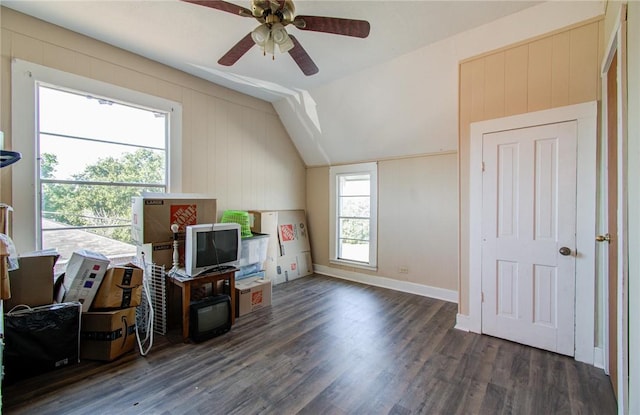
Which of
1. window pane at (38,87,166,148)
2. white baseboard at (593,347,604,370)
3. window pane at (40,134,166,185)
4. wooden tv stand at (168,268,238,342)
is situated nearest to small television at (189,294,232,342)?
wooden tv stand at (168,268,238,342)

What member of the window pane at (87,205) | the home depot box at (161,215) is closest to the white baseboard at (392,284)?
the home depot box at (161,215)

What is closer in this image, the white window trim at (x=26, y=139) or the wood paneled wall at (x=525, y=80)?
the wood paneled wall at (x=525, y=80)

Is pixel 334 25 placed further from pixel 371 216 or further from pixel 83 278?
pixel 371 216

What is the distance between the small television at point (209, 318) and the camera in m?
2.64

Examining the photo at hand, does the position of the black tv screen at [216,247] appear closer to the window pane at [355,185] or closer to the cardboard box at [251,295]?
the cardboard box at [251,295]

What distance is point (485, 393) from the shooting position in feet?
6.38

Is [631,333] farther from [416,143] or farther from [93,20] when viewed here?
[93,20]

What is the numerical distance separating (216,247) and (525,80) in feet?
11.1

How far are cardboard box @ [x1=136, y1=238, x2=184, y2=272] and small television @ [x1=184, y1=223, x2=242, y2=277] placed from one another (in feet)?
0.88

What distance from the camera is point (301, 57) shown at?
92.0 inches

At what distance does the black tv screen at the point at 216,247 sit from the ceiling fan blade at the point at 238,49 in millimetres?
1638

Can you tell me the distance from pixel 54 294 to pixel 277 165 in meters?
3.32

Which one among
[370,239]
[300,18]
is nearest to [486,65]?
[300,18]

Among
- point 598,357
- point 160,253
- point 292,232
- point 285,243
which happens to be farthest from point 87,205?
point 598,357
